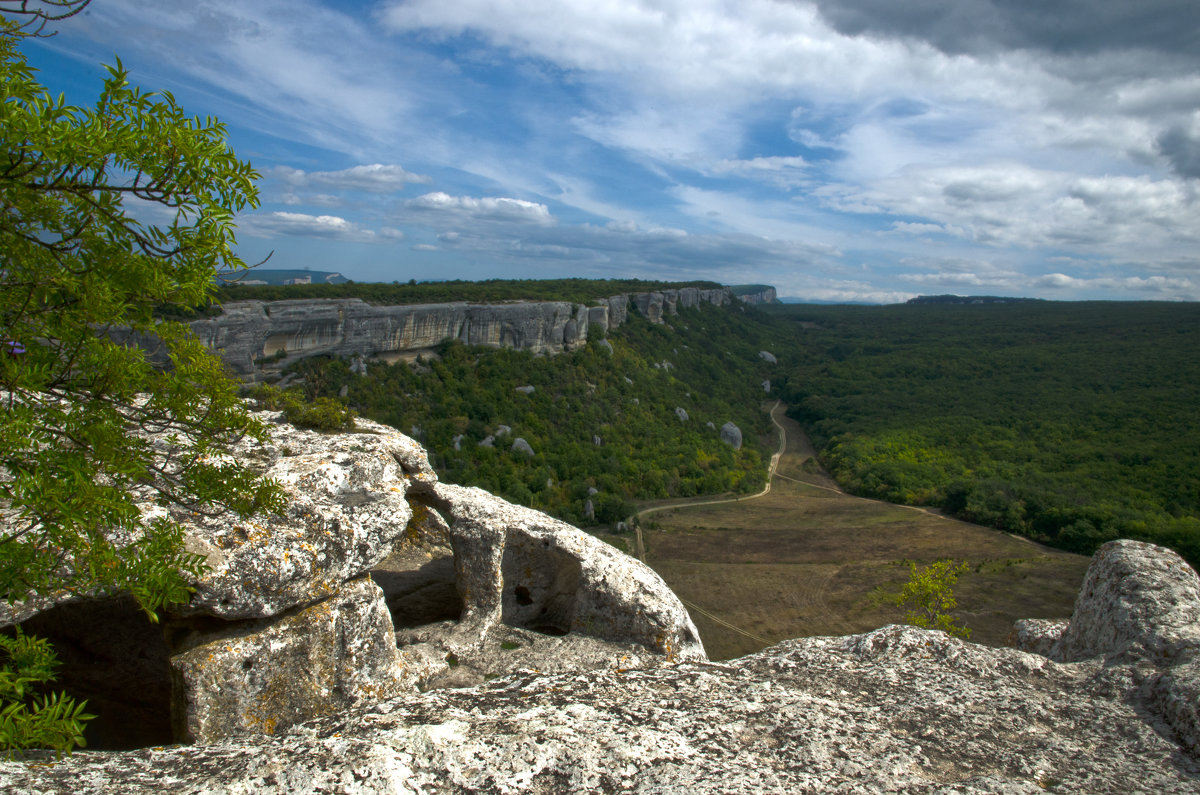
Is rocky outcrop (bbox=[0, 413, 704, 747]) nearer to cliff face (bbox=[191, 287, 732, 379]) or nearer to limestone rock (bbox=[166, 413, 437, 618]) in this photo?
limestone rock (bbox=[166, 413, 437, 618])

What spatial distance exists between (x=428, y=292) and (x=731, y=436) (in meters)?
31.8

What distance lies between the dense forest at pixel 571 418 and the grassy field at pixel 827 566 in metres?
4.91

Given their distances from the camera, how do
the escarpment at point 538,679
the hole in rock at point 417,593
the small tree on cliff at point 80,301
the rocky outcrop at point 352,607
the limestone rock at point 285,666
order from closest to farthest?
the small tree on cliff at point 80,301
the escarpment at point 538,679
the limestone rock at point 285,666
the rocky outcrop at point 352,607
the hole in rock at point 417,593

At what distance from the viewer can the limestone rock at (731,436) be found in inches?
2356

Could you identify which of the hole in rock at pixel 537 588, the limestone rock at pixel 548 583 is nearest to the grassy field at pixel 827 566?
the hole in rock at pixel 537 588

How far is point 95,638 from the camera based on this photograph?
840cm

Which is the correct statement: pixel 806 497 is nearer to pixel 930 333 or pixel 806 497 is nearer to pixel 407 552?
pixel 407 552

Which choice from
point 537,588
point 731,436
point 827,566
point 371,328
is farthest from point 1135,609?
point 731,436

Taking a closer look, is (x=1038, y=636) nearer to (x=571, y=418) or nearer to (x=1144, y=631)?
(x=1144, y=631)

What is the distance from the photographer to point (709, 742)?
496 cm

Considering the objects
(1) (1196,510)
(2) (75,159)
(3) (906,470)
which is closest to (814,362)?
(3) (906,470)

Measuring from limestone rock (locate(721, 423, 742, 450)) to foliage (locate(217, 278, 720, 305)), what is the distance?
1909 centimetres

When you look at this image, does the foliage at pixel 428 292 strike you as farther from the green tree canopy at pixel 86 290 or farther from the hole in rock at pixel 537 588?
the green tree canopy at pixel 86 290

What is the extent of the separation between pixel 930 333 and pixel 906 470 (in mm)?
73404
